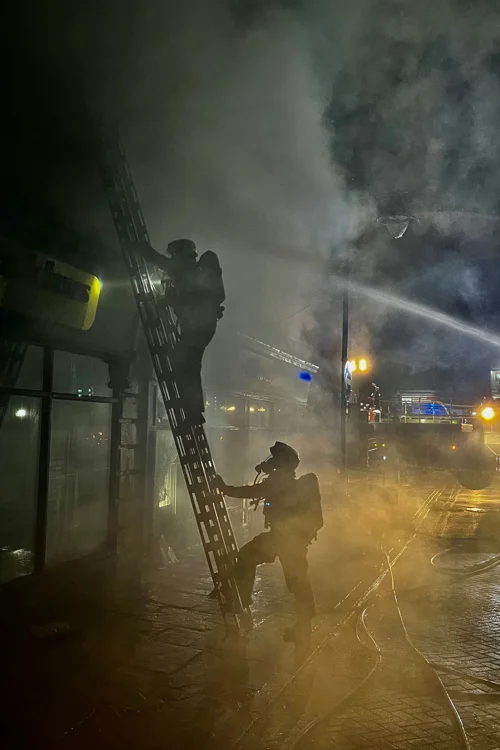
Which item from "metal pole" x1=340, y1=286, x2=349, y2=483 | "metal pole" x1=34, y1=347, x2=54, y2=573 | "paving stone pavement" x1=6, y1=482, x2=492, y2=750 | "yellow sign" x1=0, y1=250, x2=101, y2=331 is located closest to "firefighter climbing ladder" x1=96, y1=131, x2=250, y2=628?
"paving stone pavement" x1=6, y1=482, x2=492, y2=750

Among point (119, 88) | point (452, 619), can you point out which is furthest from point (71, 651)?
point (119, 88)

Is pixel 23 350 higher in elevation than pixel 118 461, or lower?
higher

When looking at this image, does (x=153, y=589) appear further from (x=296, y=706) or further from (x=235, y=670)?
(x=296, y=706)

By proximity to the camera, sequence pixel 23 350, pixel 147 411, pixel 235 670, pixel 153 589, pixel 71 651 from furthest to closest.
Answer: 1. pixel 147 411
2. pixel 153 589
3. pixel 23 350
4. pixel 71 651
5. pixel 235 670

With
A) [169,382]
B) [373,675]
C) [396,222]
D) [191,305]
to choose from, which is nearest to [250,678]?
[373,675]

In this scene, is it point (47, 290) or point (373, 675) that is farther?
point (47, 290)

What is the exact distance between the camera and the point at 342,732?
3305 mm

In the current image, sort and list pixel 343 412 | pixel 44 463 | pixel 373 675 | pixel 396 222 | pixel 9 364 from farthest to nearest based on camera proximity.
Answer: pixel 343 412
pixel 396 222
pixel 44 463
pixel 9 364
pixel 373 675

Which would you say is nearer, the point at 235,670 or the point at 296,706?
the point at 296,706

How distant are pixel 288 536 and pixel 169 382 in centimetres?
158

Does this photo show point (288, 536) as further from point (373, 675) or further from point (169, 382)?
point (169, 382)

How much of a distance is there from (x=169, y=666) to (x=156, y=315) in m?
2.71

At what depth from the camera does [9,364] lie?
479 centimetres

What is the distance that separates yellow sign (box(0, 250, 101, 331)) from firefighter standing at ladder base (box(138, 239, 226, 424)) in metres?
0.86
